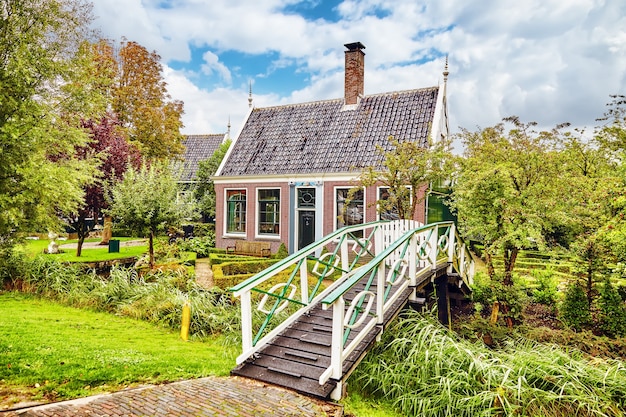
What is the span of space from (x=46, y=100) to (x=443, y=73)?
14111mm

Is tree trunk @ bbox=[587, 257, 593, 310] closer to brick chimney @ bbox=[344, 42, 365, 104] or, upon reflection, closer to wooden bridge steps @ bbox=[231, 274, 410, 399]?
wooden bridge steps @ bbox=[231, 274, 410, 399]

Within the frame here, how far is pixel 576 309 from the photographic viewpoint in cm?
979

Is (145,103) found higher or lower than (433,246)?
higher

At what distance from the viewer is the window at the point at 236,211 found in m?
18.2

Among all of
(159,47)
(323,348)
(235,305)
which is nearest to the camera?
(323,348)

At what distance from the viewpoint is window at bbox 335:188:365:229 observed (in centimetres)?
1548

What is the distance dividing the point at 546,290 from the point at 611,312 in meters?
2.92

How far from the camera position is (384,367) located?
5711mm

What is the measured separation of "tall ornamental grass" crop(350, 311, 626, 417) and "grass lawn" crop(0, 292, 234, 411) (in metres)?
2.24

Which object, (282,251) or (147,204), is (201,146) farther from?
(147,204)

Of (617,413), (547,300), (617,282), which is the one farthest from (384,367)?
(547,300)

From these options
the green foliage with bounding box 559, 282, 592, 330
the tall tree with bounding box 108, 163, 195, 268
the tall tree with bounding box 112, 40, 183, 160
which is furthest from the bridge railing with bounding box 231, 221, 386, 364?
the tall tree with bounding box 112, 40, 183, 160

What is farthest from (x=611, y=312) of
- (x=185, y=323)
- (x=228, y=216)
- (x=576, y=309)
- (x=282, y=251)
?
(x=228, y=216)

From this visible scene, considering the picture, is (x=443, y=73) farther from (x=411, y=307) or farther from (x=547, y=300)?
(x=411, y=307)
